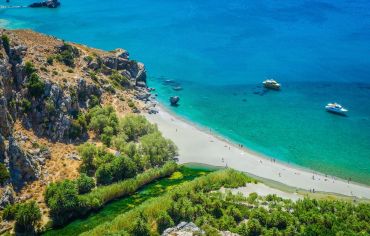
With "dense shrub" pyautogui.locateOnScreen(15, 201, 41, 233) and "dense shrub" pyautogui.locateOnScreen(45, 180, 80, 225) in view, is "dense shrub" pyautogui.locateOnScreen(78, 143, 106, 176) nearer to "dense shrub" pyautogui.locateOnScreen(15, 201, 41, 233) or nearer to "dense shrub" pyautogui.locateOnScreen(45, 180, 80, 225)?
"dense shrub" pyautogui.locateOnScreen(45, 180, 80, 225)

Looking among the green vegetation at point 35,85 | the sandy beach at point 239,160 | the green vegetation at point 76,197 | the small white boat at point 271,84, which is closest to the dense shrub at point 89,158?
the green vegetation at point 76,197

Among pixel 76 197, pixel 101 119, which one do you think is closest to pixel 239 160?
pixel 101 119

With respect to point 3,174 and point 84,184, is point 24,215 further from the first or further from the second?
point 84,184

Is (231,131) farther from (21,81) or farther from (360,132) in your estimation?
(21,81)

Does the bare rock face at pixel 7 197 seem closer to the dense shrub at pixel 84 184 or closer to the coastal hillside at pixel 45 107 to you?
the coastal hillside at pixel 45 107

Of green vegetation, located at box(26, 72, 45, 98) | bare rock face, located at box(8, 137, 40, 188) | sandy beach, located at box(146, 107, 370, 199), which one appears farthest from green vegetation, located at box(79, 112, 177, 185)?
green vegetation, located at box(26, 72, 45, 98)

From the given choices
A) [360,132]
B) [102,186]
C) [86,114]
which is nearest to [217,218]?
[102,186]
